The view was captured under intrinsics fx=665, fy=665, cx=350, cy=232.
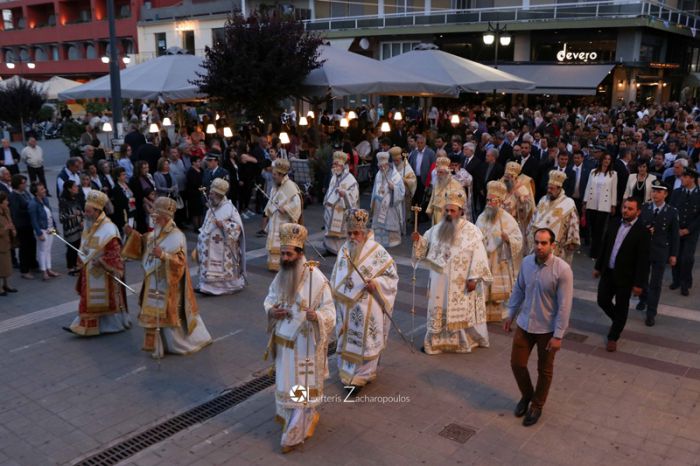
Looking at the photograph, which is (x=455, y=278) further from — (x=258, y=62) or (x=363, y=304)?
(x=258, y=62)

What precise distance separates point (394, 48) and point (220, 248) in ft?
111

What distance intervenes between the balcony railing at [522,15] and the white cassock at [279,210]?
26.8 meters

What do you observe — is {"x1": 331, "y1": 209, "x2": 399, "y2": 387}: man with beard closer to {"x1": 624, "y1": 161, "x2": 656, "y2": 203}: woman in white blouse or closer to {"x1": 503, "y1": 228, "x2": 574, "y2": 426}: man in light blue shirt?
{"x1": 503, "y1": 228, "x2": 574, "y2": 426}: man in light blue shirt

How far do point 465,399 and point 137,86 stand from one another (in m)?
13.3

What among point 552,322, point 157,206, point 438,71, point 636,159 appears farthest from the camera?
point 438,71

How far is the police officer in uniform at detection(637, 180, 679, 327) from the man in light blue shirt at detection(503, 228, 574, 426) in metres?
3.43

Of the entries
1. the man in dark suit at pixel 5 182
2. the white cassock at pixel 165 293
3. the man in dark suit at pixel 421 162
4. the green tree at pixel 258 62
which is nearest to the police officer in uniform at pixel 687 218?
the man in dark suit at pixel 421 162

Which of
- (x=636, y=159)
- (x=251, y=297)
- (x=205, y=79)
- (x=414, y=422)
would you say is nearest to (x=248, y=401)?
(x=414, y=422)

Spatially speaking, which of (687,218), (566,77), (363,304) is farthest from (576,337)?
(566,77)

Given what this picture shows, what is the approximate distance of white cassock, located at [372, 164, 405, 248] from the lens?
41.9 feet

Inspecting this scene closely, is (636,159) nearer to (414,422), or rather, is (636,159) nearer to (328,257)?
(328,257)

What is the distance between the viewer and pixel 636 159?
534 inches

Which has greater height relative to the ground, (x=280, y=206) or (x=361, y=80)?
(x=361, y=80)

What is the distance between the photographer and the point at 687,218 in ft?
32.6
